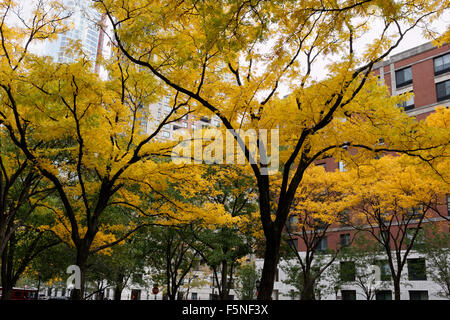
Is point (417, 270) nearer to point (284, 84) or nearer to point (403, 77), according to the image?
point (403, 77)

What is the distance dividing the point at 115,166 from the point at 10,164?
5.54 m

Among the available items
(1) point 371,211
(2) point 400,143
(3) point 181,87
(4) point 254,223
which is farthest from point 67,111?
(1) point 371,211

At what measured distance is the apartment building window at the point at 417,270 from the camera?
27203 mm

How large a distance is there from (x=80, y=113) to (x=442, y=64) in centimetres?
3448

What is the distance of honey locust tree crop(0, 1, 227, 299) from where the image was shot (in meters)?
9.93

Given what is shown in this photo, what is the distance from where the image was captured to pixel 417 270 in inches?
1086

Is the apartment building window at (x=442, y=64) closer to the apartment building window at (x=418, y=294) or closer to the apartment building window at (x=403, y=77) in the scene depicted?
the apartment building window at (x=403, y=77)

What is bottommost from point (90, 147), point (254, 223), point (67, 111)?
point (254, 223)

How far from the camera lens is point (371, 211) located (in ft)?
80.8

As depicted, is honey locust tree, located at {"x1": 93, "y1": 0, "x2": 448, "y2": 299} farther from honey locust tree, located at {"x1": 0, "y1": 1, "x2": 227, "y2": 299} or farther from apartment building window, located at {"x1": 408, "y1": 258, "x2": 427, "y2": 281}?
apartment building window, located at {"x1": 408, "y1": 258, "x2": 427, "y2": 281}

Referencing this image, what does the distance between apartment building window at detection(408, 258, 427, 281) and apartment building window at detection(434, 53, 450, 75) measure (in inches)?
684

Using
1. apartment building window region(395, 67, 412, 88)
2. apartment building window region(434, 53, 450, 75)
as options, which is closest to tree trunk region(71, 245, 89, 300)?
apartment building window region(434, 53, 450, 75)

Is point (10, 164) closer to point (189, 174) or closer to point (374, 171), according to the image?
point (189, 174)

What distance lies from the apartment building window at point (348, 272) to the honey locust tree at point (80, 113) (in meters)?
19.7
